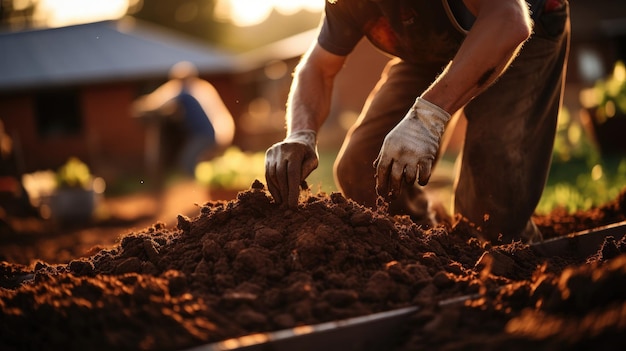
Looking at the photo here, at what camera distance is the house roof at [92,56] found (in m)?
19.5

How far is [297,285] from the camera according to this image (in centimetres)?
234

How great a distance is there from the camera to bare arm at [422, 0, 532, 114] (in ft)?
9.34

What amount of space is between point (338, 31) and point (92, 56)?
1905cm

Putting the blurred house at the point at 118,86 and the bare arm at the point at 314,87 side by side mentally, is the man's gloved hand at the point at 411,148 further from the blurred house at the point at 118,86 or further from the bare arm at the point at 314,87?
the blurred house at the point at 118,86

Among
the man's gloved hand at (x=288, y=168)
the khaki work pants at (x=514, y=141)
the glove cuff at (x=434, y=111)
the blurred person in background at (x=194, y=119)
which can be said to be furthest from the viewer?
the blurred person in background at (x=194, y=119)

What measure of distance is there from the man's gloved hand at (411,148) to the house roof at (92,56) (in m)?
18.1

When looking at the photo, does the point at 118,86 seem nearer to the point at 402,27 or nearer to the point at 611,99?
the point at 611,99

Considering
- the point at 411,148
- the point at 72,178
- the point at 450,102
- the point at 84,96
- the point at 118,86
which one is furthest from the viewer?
the point at 118,86

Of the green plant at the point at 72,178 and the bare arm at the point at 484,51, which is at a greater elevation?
the bare arm at the point at 484,51

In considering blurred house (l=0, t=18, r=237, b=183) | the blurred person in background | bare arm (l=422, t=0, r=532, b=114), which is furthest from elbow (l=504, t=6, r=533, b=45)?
blurred house (l=0, t=18, r=237, b=183)

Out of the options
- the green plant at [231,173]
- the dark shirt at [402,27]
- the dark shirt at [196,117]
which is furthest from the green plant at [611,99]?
the dark shirt at [196,117]

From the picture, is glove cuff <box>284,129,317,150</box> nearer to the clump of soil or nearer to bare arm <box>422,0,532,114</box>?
the clump of soil

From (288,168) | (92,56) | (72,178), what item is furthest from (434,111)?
(92,56)

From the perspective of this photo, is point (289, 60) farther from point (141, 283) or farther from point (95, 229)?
point (141, 283)
